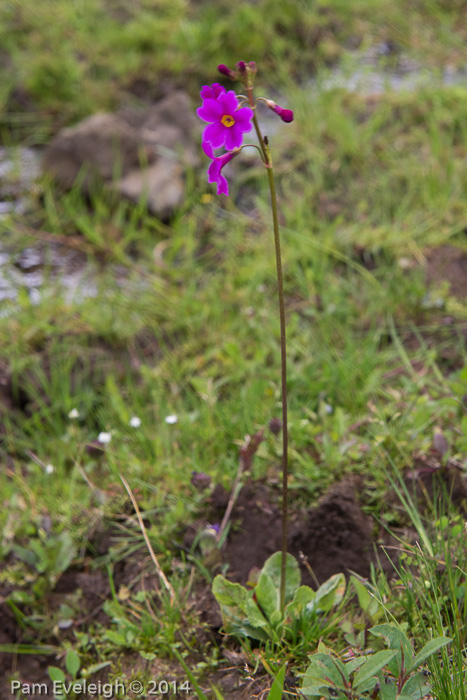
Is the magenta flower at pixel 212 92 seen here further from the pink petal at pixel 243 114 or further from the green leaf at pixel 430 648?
the green leaf at pixel 430 648

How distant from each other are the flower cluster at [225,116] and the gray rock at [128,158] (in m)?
2.16

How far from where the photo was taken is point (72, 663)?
1531mm

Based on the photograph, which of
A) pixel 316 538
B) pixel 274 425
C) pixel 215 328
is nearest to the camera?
pixel 316 538

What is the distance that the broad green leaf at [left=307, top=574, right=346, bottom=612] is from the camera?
1.45 m

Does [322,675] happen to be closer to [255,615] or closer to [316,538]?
[255,615]

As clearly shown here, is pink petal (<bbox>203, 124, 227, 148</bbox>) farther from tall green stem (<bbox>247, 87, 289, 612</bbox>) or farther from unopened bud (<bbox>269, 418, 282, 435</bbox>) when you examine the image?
unopened bud (<bbox>269, 418, 282, 435</bbox>)

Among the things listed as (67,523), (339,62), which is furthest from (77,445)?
(339,62)

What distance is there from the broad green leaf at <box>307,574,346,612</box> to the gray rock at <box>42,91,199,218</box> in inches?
90.4

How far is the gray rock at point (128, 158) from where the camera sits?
11.0ft

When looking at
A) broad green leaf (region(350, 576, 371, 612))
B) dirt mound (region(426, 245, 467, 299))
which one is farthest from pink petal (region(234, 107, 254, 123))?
dirt mound (region(426, 245, 467, 299))

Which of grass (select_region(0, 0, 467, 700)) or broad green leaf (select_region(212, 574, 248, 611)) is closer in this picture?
broad green leaf (select_region(212, 574, 248, 611))

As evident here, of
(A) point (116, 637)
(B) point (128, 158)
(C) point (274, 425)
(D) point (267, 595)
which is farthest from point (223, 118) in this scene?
(B) point (128, 158)

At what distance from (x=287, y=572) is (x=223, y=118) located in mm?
1042

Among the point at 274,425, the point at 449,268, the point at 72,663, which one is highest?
the point at 274,425
